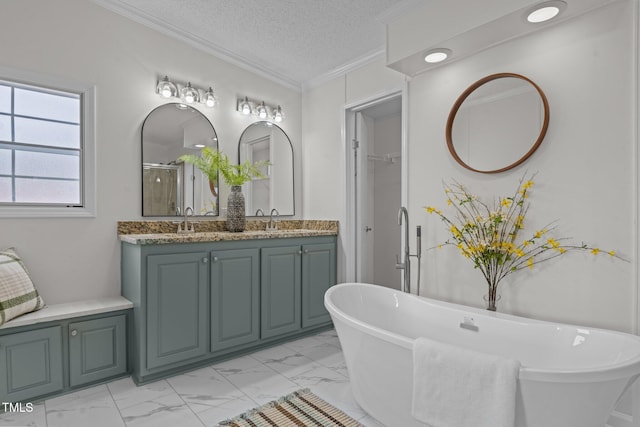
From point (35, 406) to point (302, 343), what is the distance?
1.82 metres

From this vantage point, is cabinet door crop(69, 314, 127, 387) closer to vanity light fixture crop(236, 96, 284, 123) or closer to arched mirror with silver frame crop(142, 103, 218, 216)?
arched mirror with silver frame crop(142, 103, 218, 216)

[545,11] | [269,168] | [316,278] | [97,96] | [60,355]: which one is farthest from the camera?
[269,168]

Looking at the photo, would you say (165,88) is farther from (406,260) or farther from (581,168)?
(581,168)

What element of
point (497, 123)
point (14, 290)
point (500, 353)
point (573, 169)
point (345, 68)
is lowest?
point (500, 353)

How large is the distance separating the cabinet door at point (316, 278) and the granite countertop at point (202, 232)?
16 cm

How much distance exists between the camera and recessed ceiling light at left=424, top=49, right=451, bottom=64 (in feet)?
7.56

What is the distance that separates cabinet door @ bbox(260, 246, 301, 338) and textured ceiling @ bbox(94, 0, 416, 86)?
1.77 meters

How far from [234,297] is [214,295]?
0.56ft

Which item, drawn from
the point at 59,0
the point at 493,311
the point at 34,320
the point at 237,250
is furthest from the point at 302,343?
the point at 59,0

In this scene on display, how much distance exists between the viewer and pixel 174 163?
9.40ft

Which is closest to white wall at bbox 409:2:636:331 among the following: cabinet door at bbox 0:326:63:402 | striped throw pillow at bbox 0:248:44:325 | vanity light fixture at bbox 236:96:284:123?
vanity light fixture at bbox 236:96:284:123

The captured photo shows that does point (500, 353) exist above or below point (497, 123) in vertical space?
below

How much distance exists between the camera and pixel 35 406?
1987mm

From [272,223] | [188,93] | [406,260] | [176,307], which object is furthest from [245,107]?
[406,260]
